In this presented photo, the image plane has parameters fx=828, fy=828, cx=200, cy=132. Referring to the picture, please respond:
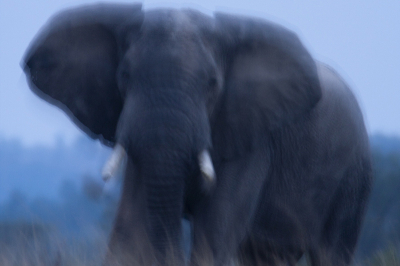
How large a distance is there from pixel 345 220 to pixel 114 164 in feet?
8.50

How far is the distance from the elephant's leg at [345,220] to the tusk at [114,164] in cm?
223

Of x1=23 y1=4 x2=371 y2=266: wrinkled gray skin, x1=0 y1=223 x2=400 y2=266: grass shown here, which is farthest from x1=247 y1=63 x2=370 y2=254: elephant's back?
x1=0 y1=223 x2=400 y2=266: grass

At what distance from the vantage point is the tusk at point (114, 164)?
12.0 ft

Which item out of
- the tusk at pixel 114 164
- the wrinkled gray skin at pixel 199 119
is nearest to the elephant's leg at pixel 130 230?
the wrinkled gray skin at pixel 199 119

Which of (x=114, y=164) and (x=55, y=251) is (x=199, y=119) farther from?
(x=55, y=251)

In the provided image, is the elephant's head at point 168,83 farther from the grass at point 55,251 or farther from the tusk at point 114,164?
the grass at point 55,251

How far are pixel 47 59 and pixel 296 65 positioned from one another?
1347 mm

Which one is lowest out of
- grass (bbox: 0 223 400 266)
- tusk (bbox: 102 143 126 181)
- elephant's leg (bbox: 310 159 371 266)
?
elephant's leg (bbox: 310 159 371 266)

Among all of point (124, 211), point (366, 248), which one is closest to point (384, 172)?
point (366, 248)

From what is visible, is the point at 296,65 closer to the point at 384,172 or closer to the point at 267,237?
the point at 267,237

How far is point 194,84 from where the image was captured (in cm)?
386

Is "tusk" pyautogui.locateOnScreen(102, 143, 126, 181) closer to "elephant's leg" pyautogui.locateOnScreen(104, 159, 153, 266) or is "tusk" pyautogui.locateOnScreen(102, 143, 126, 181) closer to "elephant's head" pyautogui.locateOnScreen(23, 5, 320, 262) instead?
"elephant's head" pyautogui.locateOnScreen(23, 5, 320, 262)

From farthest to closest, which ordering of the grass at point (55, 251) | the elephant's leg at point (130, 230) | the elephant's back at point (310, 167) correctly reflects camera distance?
the elephant's back at point (310, 167) < the grass at point (55, 251) < the elephant's leg at point (130, 230)

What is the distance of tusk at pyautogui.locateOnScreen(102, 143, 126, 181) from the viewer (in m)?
3.64
